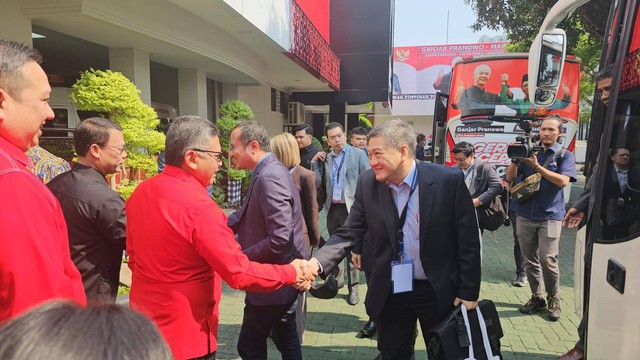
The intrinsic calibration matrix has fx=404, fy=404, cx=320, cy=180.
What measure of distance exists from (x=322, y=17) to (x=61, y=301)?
58.3ft

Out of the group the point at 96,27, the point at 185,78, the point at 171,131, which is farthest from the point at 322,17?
the point at 171,131

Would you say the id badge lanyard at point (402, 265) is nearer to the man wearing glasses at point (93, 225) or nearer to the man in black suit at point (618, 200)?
the man in black suit at point (618, 200)

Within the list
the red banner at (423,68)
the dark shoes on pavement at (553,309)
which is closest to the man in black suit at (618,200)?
the dark shoes on pavement at (553,309)

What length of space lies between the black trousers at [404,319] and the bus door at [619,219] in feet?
2.79

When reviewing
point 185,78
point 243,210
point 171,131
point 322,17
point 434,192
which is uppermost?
point 322,17

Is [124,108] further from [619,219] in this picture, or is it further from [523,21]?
[523,21]

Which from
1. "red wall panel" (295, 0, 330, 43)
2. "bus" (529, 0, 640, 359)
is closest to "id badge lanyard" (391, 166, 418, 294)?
"bus" (529, 0, 640, 359)

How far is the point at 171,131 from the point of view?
2.05m

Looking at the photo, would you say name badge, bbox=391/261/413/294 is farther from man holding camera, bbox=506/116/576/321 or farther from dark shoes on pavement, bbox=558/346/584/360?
man holding camera, bbox=506/116/576/321

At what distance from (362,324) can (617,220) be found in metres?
2.80

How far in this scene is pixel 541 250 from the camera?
409 cm

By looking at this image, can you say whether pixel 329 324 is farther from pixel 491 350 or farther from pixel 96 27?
pixel 96 27

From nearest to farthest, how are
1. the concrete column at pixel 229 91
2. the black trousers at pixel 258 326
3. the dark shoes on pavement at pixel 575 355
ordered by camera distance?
the black trousers at pixel 258 326
the dark shoes on pavement at pixel 575 355
the concrete column at pixel 229 91

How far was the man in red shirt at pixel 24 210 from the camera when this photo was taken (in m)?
1.21
